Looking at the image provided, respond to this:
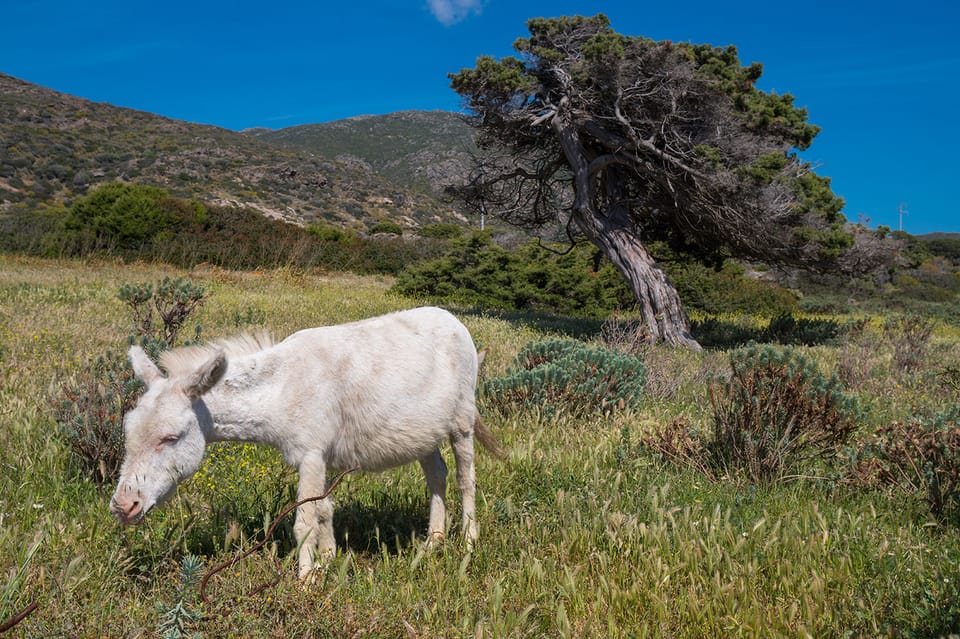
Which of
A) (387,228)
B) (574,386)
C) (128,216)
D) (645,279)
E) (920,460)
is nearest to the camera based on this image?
(920,460)

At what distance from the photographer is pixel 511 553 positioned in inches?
135

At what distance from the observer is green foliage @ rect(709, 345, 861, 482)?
4.64 meters

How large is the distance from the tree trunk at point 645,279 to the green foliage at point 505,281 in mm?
4995

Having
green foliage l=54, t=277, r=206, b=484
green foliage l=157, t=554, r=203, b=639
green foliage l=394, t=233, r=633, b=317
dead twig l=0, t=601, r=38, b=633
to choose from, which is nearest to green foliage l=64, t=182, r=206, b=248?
green foliage l=394, t=233, r=633, b=317

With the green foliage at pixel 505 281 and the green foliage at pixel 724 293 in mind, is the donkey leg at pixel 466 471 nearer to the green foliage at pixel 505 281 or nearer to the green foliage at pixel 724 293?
the green foliage at pixel 505 281

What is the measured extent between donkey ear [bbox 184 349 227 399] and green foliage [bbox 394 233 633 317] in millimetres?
16172

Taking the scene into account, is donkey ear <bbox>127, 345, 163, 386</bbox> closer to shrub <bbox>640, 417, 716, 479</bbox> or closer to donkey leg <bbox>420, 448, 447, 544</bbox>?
donkey leg <bbox>420, 448, 447, 544</bbox>

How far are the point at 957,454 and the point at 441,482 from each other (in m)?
3.36

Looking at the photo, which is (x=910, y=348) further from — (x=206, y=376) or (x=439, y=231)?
(x=439, y=231)

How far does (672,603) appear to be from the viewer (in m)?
2.88

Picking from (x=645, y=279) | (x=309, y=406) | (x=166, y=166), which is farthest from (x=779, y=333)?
(x=166, y=166)

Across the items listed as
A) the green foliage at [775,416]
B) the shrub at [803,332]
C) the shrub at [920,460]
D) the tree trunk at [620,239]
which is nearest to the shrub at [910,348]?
the shrub at [803,332]

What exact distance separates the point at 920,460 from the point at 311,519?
4125 millimetres

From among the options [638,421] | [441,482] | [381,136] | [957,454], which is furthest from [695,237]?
[381,136]
